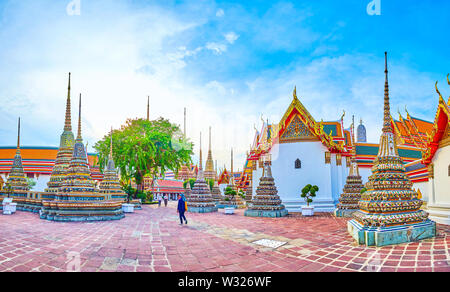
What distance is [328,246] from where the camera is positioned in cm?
629

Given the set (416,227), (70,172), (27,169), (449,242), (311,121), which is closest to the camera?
(449,242)

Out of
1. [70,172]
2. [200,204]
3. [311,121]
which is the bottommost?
[200,204]

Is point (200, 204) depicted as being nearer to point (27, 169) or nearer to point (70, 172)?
point (70, 172)

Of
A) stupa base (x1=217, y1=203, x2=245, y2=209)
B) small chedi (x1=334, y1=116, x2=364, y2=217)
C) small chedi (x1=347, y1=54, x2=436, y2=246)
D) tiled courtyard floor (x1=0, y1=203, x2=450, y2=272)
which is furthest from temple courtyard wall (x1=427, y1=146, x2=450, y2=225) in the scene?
stupa base (x1=217, y1=203, x2=245, y2=209)

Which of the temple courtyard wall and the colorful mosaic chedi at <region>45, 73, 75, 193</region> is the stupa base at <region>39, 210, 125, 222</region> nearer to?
the colorful mosaic chedi at <region>45, 73, 75, 193</region>

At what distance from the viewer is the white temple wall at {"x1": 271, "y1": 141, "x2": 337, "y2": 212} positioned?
17.0m

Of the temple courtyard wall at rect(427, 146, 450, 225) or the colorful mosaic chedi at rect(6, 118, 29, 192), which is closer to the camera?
the temple courtyard wall at rect(427, 146, 450, 225)

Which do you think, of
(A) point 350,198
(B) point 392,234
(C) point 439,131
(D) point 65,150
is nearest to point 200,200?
(D) point 65,150

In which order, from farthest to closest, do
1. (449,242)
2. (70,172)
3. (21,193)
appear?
(21,193), (70,172), (449,242)

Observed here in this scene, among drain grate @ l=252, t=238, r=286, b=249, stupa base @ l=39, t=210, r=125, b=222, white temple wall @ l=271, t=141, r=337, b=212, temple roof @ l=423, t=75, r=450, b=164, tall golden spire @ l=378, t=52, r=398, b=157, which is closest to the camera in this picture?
drain grate @ l=252, t=238, r=286, b=249

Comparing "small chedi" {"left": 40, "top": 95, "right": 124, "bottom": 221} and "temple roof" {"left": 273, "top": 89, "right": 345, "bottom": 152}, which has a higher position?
"temple roof" {"left": 273, "top": 89, "right": 345, "bottom": 152}

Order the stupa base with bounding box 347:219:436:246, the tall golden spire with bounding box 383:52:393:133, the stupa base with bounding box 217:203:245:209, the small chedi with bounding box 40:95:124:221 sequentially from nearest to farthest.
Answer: the stupa base with bounding box 347:219:436:246
the tall golden spire with bounding box 383:52:393:133
the small chedi with bounding box 40:95:124:221
the stupa base with bounding box 217:203:245:209

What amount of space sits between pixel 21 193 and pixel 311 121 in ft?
58.3
